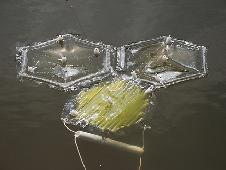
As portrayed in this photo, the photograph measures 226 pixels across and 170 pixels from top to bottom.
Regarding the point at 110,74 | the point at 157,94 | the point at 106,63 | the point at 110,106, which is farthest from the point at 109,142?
the point at 106,63

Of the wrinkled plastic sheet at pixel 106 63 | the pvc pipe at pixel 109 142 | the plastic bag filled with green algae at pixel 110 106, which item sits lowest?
the pvc pipe at pixel 109 142

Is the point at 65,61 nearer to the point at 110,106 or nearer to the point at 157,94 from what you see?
the point at 110,106

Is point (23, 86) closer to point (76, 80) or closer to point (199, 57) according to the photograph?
point (76, 80)

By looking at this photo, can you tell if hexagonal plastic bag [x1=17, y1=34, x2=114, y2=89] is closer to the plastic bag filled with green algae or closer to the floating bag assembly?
the floating bag assembly

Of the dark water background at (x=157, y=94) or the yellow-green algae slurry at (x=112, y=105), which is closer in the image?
the dark water background at (x=157, y=94)

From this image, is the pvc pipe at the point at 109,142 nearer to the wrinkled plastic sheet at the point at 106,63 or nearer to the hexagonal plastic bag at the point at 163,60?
the wrinkled plastic sheet at the point at 106,63

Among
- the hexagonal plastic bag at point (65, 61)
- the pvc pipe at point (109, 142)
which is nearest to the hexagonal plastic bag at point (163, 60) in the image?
the hexagonal plastic bag at point (65, 61)
